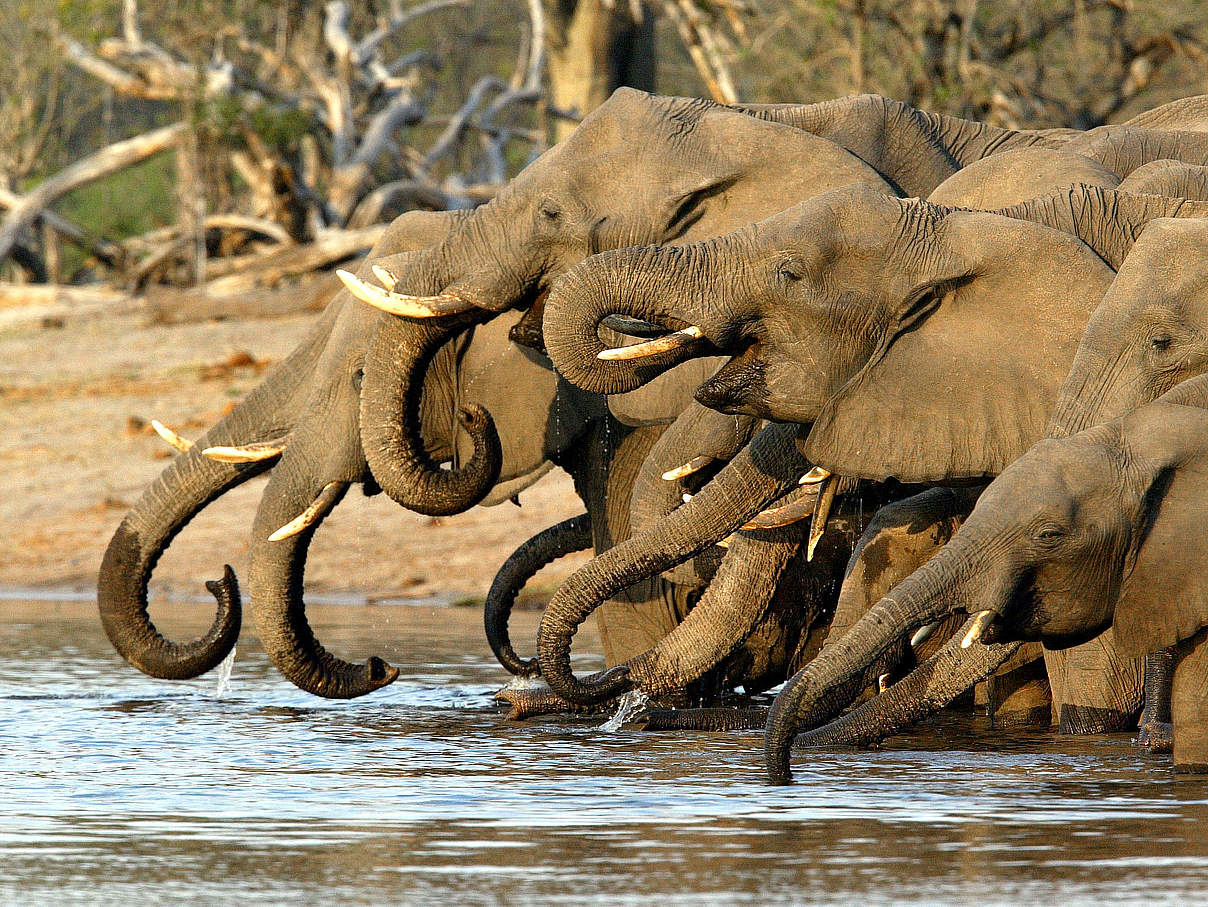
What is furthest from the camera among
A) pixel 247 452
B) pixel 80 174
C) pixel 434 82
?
pixel 434 82

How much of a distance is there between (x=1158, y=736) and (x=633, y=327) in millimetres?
1767

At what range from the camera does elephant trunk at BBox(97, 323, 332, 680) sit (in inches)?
328

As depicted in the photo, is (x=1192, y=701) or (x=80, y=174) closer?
(x=1192, y=701)

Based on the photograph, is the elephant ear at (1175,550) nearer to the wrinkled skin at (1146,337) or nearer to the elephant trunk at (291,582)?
the wrinkled skin at (1146,337)

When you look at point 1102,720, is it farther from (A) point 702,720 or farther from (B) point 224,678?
(B) point 224,678

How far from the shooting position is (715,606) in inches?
291

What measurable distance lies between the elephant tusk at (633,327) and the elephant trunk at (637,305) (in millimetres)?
287

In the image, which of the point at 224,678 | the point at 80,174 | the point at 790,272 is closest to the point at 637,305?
the point at 790,272

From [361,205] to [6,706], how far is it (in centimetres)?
1063

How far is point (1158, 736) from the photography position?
6254 millimetres

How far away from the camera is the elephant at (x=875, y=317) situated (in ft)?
20.7

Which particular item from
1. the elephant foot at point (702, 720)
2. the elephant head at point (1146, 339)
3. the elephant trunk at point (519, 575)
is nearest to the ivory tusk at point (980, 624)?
the elephant head at point (1146, 339)

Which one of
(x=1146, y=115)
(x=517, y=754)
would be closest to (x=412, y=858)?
(x=517, y=754)

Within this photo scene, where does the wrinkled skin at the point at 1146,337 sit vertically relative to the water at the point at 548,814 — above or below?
above
